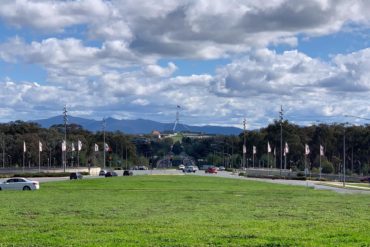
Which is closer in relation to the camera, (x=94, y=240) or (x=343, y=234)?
(x=94, y=240)

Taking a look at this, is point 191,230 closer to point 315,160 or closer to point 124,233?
point 124,233

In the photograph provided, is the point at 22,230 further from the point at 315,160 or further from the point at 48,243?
the point at 315,160

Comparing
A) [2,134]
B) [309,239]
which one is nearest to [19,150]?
[2,134]

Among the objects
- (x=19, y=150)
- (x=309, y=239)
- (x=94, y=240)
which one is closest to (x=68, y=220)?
(x=94, y=240)

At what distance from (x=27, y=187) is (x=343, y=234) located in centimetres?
4250

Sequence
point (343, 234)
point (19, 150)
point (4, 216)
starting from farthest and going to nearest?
point (19, 150) → point (4, 216) → point (343, 234)

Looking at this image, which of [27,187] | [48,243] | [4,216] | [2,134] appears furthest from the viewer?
[2,134]

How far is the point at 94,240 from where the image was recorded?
15.4 m

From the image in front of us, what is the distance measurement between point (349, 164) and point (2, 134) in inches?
3873

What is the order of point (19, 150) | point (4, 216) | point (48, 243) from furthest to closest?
1. point (19, 150)
2. point (4, 216)
3. point (48, 243)

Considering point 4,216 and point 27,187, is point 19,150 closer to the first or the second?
point 27,187

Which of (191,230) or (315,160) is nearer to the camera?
(191,230)

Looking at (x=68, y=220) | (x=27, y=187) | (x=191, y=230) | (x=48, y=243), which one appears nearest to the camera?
(x=48, y=243)

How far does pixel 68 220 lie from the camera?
22031 mm
